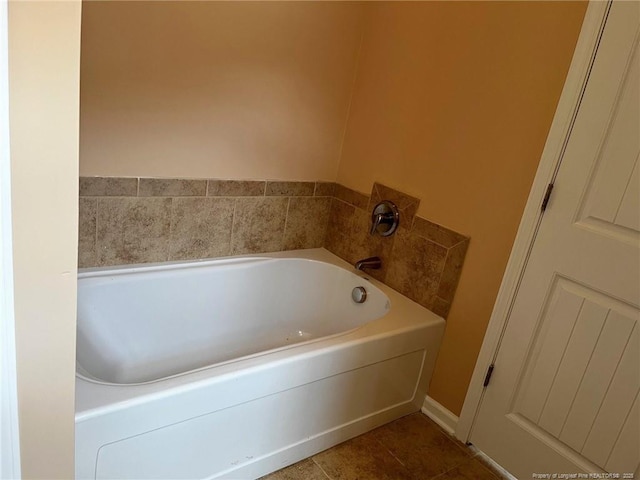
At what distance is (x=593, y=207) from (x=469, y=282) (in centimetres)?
56

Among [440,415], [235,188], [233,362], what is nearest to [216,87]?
[235,188]

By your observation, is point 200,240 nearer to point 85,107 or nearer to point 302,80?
point 85,107

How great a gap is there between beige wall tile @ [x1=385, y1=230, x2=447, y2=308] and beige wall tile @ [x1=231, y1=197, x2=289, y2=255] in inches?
23.9

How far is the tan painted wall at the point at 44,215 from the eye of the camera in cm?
56

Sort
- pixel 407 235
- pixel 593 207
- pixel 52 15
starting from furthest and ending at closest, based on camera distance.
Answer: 1. pixel 407 235
2. pixel 593 207
3. pixel 52 15

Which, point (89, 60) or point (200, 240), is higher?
point (89, 60)

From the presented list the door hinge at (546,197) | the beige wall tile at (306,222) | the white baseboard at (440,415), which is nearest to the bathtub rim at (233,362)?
the beige wall tile at (306,222)

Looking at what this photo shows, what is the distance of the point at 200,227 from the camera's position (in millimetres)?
2092

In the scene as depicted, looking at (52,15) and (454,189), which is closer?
(52,15)

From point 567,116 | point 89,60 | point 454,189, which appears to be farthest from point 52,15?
point 454,189

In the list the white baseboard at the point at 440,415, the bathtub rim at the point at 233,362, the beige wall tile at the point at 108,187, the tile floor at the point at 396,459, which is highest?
the beige wall tile at the point at 108,187

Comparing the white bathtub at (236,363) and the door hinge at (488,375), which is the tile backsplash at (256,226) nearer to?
the white bathtub at (236,363)

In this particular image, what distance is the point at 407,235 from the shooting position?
2094mm

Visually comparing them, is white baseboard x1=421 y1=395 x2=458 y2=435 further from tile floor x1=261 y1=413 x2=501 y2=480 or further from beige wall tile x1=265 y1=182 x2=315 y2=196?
beige wall tile x1=265 y1=182 x2=315 y2=196
